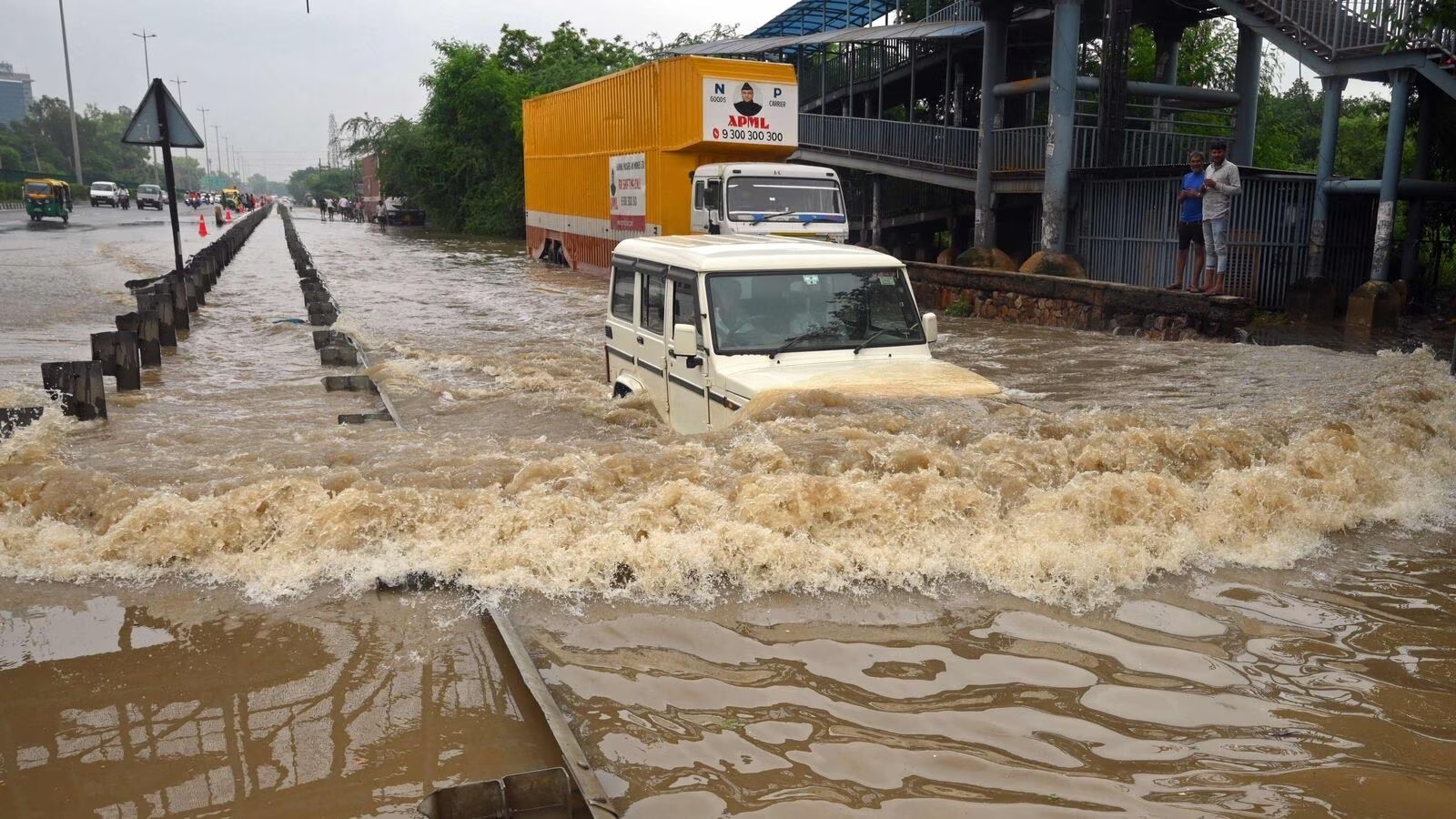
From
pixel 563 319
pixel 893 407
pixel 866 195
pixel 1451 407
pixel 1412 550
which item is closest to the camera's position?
pixel 1412 550

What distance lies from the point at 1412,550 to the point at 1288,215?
11453 mm

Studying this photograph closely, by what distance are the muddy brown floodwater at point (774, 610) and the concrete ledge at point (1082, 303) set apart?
12.5ft

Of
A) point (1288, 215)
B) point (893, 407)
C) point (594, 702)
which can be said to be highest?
point (1288, 215)

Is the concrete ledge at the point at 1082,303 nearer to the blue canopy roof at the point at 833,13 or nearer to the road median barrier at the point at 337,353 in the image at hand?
the road median barrier at the point at 337,353

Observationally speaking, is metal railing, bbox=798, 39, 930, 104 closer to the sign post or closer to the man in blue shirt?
the man in blue shirt

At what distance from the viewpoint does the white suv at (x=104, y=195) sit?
228 feet

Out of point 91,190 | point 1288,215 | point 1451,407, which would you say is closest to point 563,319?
point 1288,215

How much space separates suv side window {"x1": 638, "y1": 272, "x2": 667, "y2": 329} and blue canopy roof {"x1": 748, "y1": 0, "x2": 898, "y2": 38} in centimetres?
2525

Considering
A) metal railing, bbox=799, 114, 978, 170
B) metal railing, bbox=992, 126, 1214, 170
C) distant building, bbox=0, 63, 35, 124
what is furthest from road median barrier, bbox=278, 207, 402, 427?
distant building, bbox=0, 63, 35, 124

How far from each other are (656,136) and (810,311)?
539 inches

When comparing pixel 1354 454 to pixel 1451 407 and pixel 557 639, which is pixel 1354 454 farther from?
pixel 557 639

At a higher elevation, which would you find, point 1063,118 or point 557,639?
point 1063,118

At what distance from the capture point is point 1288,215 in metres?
15.3

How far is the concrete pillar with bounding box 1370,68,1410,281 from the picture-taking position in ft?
45.5
